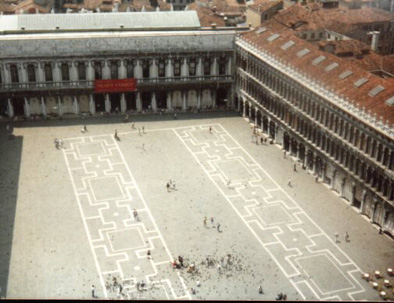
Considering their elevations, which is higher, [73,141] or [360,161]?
[360,161]

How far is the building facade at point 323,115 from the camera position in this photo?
63938mm

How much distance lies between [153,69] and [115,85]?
20.7ft

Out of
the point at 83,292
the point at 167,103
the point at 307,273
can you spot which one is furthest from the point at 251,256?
the point at 167,103

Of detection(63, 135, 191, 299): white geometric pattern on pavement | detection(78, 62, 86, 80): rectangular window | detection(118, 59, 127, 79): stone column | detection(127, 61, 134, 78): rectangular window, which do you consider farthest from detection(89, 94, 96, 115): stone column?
detection(63, 135, 191, 299): white geometric pattern on pavement

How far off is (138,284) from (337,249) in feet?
64.6

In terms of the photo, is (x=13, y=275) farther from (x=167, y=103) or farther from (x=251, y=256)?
(x=167, y=103)

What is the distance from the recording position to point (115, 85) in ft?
313

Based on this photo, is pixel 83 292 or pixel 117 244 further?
pixel 117 244

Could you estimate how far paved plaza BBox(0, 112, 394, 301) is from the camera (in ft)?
182

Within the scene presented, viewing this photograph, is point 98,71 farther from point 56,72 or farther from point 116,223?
point 116,223

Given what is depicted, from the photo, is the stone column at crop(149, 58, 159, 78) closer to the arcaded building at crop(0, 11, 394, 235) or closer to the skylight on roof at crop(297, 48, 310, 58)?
the arcaded building at crop(0, 11, 394, 235)

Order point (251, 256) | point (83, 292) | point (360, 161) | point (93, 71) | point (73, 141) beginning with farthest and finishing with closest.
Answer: point (93, 71), point (73, 141), point (360, 161), point (251, 256), point (83, 292)

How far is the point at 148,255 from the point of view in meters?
59.6

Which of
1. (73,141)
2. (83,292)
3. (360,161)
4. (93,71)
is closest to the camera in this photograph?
(83,292)
